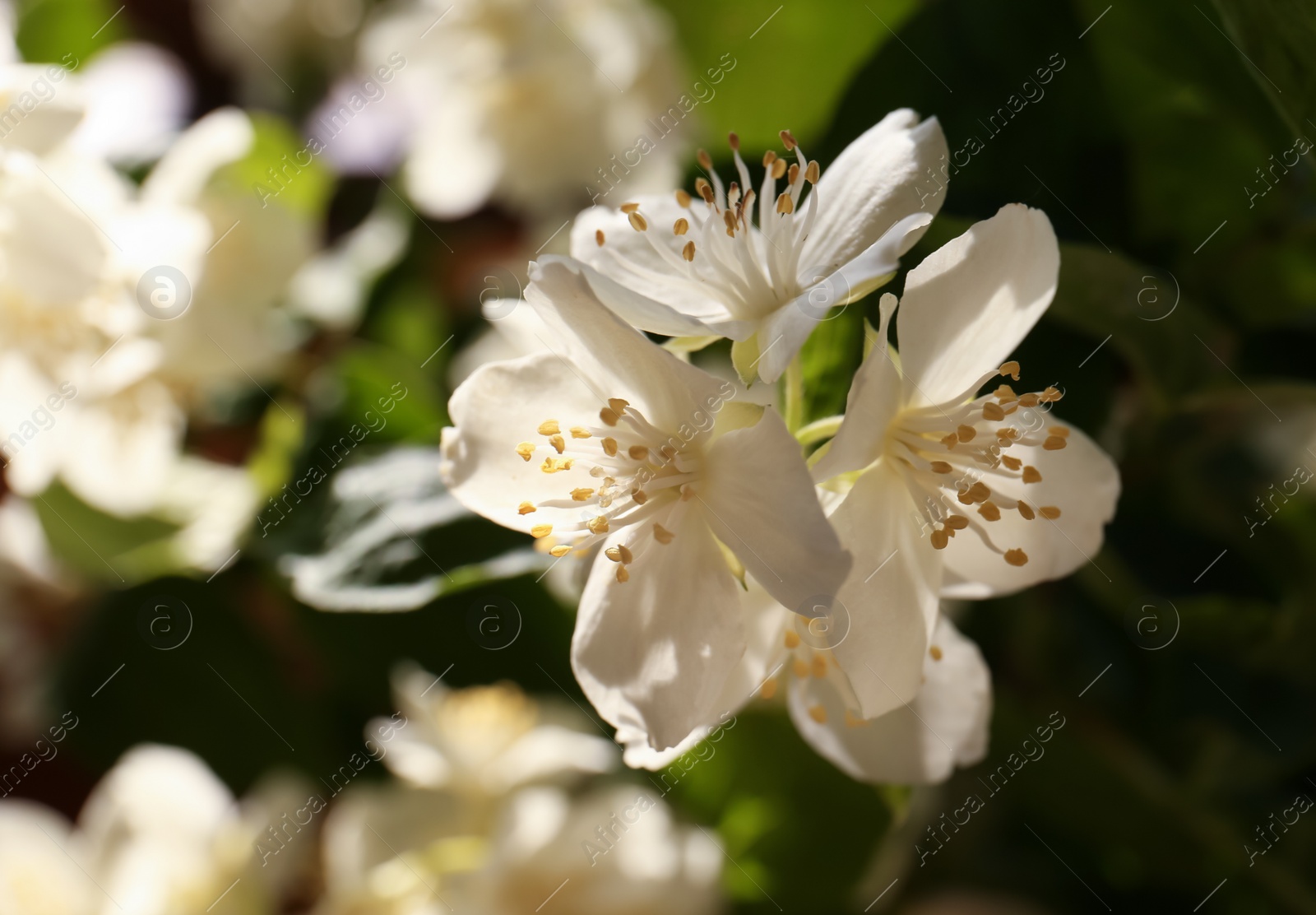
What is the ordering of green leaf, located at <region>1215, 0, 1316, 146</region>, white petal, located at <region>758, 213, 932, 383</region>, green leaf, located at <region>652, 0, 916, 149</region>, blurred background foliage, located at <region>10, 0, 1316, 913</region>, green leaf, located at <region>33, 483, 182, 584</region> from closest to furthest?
1. white petal, located at <region>758, 213, 932, 383</region>
2. green leaf, located at <region>1215, 0, 1316, 146</region>
3. blurred background foliage, located at <region>10, 0, 1316, 913</region>
4. green leaf, located at <region>652, 0, 916, 149</region>
5. green leaf, located at <region>33, 483, 182, 584</region>

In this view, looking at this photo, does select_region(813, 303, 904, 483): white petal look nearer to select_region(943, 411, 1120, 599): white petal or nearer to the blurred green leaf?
select_region(943, 411, 1120, 599): white petal

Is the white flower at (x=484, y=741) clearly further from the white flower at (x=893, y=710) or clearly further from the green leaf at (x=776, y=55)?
the green leaf at (x=776, y=55)

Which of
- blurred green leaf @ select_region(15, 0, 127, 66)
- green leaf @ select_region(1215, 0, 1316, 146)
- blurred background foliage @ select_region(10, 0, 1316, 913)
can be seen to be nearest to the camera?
green leaf @ select_region(1215, 0, 1316, 146)

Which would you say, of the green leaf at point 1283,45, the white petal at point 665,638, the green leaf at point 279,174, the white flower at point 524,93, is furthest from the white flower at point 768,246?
the green leaf at point 279,174

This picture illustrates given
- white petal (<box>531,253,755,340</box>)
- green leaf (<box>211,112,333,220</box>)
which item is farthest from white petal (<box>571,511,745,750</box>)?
green leaf (<box>211,112,333,220</box>)

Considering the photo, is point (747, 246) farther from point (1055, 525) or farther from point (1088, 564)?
point (1088, 564)

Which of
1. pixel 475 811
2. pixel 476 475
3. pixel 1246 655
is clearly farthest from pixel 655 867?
pixel 1246 655
